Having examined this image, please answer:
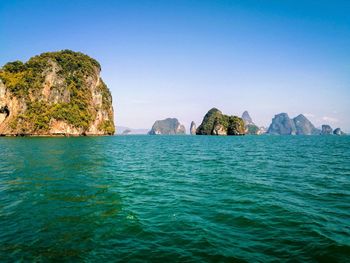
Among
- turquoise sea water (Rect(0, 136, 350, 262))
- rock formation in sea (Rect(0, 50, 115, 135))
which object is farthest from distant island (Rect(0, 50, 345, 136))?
turquoise sea water (Rect(0, 136, 350, 262))

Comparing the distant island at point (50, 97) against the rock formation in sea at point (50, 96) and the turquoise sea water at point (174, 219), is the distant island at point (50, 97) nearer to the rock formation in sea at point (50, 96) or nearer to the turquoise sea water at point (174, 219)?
the rock formation in sea at point (50, 96)

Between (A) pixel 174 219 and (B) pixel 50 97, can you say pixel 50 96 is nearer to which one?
(B) pixel 50 97

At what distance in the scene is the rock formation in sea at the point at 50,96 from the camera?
126312mm

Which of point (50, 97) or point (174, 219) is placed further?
point (50, 97)

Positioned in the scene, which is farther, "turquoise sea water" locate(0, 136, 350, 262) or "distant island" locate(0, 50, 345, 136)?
"distant island" locate(0, 50, 345, 136)

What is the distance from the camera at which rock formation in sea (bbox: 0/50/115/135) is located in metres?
126

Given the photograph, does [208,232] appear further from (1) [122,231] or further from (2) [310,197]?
(2) [310,197]

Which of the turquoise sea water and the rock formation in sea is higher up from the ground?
the rock formation in sea

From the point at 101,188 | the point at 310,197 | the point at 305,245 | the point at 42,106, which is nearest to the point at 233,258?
the point at 305,245

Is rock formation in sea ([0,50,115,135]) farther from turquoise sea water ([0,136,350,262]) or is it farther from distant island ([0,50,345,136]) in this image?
turquoise sea water ([0,136,350,262])

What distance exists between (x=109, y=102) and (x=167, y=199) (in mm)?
179788

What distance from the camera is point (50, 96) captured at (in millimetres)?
137125

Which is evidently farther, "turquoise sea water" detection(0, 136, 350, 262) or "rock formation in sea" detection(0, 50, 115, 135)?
"rock formation in sea" detection(0, 50, 115, 135)

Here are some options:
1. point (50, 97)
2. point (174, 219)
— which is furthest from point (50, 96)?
point (174, 219)
